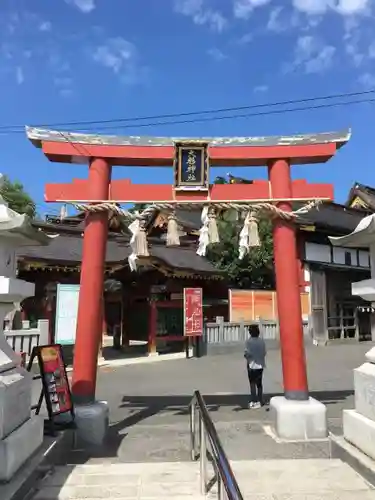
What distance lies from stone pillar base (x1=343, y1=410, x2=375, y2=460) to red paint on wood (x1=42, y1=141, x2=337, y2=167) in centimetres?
427

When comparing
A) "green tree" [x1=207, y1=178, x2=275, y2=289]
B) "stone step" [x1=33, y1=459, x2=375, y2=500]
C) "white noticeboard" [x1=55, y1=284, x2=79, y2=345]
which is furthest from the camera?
"green tree" [x1=207, y1=178, x2=275, y2=289]

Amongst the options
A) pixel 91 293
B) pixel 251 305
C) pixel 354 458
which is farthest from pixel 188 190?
pixel 251 305

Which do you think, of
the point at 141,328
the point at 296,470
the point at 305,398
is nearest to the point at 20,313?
the point at 141,328

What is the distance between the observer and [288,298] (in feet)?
23.0

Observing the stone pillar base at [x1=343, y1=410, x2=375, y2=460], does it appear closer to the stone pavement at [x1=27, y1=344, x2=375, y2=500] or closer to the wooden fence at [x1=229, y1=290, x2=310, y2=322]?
the stone pavement at [x1=27, y1=344, x2=375, y2=500]

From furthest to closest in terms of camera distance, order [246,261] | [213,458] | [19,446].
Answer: [246,261], [19,446], [213,458]

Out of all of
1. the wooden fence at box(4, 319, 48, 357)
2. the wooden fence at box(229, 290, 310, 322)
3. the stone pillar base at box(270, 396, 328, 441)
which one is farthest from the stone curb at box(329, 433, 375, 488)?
the wooden fence at box(229, 290, 310, 322)

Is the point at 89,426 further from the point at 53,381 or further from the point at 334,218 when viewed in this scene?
the point at 334,218

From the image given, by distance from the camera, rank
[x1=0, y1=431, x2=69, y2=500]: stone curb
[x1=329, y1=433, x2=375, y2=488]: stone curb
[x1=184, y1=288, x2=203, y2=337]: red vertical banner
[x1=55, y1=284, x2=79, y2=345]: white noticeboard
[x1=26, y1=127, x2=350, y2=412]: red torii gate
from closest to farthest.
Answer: [x1=0, y1=431, x2=69, y2=500]: stone curb
[x1=329, y1=433, x2=375, y2=488]: stone curb
[x1=26, y1=127, x2=350, y2=412]: red torii gate
[x1=55, y1=284, x2=79, y2=345]: white noticeboard
[x1=184, y1=288, x2=203, y2=337]: red vertical banner

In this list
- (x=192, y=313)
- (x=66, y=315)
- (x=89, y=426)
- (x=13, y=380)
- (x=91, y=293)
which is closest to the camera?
(x=13, y=380)

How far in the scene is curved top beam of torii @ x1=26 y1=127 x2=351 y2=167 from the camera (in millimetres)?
7270

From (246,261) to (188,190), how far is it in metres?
15.7

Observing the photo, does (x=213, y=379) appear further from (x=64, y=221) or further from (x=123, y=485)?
(x=64, y=221)

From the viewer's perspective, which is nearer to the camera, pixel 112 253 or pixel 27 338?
pixel 27 338
